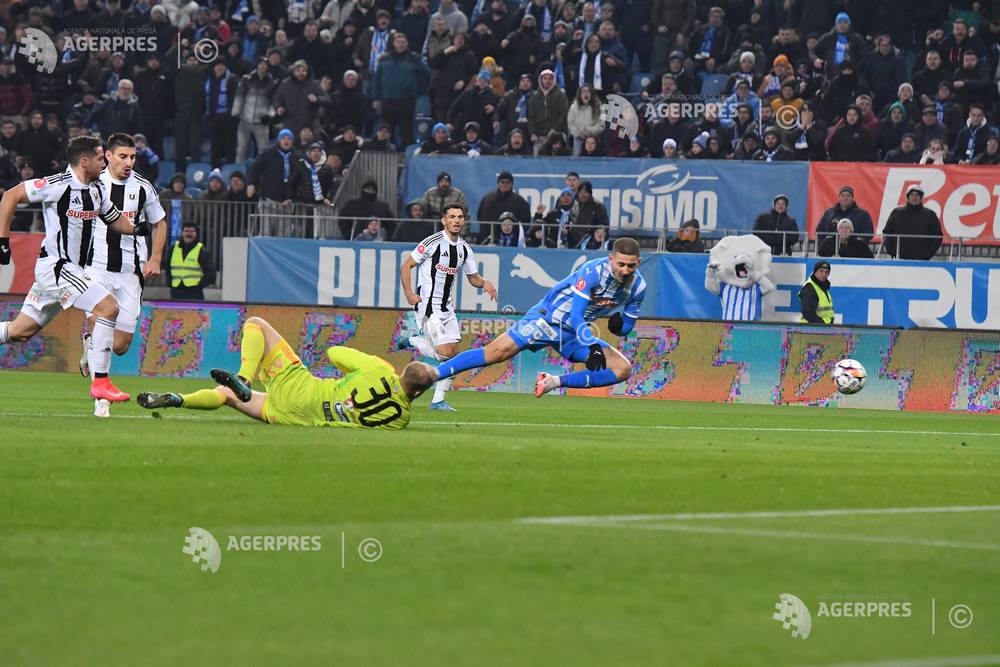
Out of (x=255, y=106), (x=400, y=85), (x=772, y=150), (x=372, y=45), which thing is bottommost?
(x=772, y=150)

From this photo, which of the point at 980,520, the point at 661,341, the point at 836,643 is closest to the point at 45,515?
the point at 836,643

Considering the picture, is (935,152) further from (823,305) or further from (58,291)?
(58,291)

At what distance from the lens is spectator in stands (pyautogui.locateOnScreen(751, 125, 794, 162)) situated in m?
27.2

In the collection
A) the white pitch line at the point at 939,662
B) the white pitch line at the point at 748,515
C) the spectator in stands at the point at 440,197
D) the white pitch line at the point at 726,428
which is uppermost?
the spectator in stands at the point at 440,197

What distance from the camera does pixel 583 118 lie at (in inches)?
1133

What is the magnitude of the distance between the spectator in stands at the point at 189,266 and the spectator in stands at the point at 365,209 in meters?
2.47

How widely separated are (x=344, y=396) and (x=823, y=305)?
1452 centimetres

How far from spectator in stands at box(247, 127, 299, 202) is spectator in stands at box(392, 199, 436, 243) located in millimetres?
2091

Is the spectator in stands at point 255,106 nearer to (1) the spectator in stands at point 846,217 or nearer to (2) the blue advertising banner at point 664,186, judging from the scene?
(2) the blue advertising banner at point 664,186

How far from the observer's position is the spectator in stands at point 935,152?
26.3m

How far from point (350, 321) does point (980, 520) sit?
1694cm

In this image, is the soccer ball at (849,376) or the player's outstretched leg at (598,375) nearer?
the player's outstretched leg at (598,375)

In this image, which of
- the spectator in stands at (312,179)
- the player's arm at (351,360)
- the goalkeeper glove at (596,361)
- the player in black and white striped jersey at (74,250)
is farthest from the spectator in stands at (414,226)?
the player's arm at (351,360)

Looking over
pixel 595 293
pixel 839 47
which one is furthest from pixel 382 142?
pixel 595 293
